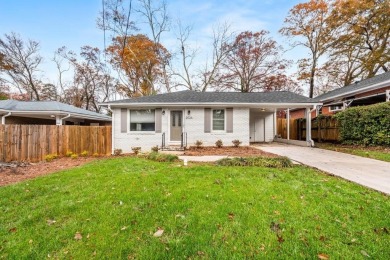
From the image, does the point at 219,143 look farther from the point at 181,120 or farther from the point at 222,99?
the point at 222,99

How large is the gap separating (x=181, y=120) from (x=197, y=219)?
9041 millimetres

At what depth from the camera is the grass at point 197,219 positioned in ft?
7.53

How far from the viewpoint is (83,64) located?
2555 centimetres

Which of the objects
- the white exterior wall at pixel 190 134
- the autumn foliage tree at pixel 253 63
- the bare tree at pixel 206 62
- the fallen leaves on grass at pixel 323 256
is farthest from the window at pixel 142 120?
the autumn foliage tree at pixel 253 63

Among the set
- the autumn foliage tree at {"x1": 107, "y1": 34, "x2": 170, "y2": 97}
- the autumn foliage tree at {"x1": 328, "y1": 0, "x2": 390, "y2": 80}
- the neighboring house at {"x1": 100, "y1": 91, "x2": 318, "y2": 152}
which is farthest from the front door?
the autumn foliage tree at {"x1": 328, "y1": 0, "x2": 390, "y2": 80}

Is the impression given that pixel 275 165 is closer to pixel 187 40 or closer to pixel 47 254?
pixel 47 254

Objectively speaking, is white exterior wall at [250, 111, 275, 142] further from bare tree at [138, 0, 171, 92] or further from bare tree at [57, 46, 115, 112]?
bare tree at [57, 46, 115, 112]

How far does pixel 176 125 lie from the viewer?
11.7 m

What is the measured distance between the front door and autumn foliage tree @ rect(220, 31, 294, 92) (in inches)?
522

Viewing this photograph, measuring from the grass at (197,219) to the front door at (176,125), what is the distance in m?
7.02

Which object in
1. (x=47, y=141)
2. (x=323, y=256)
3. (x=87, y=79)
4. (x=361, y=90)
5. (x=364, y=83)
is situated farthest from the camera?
(x=87, y=79)

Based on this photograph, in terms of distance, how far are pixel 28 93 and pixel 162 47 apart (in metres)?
18.1

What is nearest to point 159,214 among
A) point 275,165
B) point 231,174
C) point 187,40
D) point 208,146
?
point 231,174

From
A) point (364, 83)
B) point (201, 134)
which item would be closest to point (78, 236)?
point (201, 134)
